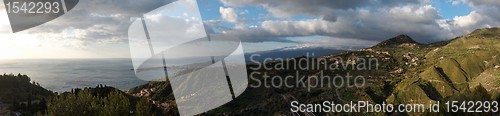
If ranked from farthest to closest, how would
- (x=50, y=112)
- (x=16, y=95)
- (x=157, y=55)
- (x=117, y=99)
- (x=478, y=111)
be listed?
(x=478, y=111)
(x=16, y=95)
(x=117, y=99)
(x=50, y=112)
(x=157, y=55)

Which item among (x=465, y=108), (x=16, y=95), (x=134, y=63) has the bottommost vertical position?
(x=465, y=108)

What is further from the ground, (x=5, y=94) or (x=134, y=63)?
(x=134, y=63)

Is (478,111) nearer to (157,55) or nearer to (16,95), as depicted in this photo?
(16,95)

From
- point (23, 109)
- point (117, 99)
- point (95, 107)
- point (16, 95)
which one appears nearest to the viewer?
point (95, 107)

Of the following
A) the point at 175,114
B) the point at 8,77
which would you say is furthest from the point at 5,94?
the point at 175,114

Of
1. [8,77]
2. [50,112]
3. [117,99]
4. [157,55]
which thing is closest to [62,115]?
[50,112]

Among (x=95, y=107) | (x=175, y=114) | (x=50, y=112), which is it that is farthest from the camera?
(x=175, y=114)

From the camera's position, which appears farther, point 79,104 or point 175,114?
point 175,114

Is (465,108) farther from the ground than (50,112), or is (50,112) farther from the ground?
(50,112)

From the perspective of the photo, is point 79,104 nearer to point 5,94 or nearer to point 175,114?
point 175,114
